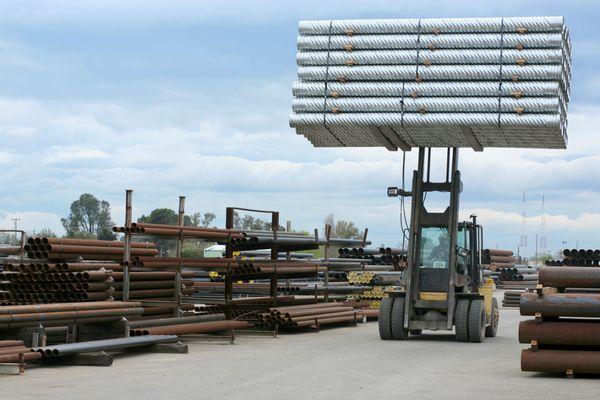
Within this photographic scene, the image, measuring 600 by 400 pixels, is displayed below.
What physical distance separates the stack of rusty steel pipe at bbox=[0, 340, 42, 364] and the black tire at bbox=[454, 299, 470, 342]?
401 inches

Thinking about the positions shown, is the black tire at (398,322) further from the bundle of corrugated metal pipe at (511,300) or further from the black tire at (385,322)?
the bundle of corrugated metal pipe at (511,300)

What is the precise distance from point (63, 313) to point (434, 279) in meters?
9.02

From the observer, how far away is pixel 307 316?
26.2 meters

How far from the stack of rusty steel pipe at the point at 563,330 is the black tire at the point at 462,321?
20.7ft

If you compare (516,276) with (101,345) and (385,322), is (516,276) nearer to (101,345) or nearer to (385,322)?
(385,322)

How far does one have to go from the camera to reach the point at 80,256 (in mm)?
20562

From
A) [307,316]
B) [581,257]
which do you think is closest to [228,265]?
[307,316]

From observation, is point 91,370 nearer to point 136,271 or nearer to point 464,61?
point 136,271

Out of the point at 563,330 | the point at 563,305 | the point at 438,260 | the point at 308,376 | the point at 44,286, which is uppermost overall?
the point at 438,260

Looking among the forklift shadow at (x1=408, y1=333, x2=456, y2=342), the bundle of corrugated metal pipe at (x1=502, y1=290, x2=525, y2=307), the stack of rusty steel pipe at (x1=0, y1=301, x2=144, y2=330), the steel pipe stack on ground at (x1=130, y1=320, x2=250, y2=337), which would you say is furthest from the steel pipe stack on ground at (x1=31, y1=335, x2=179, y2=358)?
the bundle of corrugated metal pipe at (x1=502, y1=290, x2=525, y2=307)

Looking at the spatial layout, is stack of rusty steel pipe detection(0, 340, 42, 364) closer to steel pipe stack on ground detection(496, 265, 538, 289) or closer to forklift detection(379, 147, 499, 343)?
forklift detection(379, 147, 499, 343)

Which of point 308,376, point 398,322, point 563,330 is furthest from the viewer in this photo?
Result: point 398,322

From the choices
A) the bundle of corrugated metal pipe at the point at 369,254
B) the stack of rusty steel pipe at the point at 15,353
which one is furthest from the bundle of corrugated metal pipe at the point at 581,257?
the stack of rusty steel pipe at the point at 15,353

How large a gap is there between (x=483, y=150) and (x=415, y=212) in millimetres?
2114
